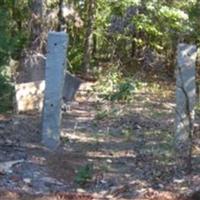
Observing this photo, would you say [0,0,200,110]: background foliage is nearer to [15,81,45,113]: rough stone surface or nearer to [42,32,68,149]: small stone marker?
[15,81,45,113]: rough stone surface

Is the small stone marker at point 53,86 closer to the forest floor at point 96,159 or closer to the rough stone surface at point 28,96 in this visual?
the forest floor at point 96,159

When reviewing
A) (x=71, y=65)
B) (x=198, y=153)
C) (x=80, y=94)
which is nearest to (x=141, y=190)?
(x=198, y=153)

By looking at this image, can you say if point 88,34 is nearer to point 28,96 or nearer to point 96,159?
point 28,96

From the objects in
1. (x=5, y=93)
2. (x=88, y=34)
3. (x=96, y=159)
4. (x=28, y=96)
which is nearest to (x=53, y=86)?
(x=5, y=93)

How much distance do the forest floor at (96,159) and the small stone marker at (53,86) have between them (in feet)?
0.63

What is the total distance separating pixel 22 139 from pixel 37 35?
5.54 meters

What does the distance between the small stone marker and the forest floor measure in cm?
19

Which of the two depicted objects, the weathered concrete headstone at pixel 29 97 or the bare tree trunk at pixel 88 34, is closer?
the weathered concrete headstone at pixel 29 97

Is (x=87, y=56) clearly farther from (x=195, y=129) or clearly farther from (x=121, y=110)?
(x=195, y=129)

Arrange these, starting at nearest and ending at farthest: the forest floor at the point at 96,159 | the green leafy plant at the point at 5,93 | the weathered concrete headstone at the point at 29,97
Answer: the forest floor at the point at 96,159, the green leafy plant at the point at 5,93, the weathered concrete headstone at the point at 29,97

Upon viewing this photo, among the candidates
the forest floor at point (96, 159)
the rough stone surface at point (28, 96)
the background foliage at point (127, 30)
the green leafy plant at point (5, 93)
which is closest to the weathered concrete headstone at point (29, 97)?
the rough stone surface at point (28, 96)

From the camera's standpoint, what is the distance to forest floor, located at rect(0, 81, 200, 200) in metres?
5.47

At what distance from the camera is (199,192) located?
17.0ft

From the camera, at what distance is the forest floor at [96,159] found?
17.9 feet
